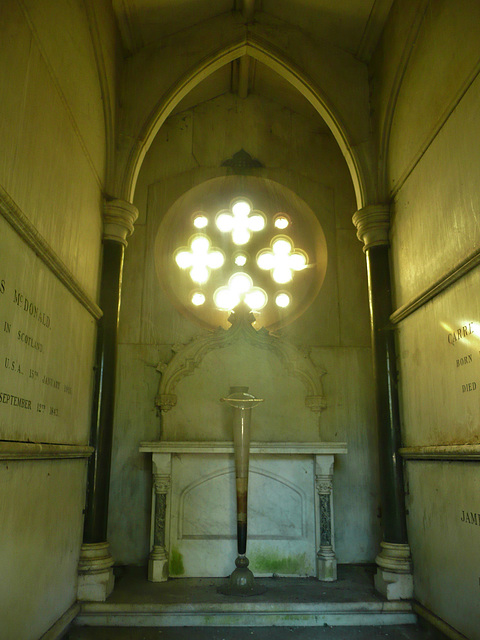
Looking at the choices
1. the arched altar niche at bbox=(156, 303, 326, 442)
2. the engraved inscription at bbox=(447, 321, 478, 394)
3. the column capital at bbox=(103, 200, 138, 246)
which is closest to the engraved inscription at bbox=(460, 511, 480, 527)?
the engraved inscription at bbox=(447, 321, 478, 394)

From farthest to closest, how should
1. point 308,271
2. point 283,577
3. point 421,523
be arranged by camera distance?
point 308,271, point 283,577, point 421,523

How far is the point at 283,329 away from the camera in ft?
16.1

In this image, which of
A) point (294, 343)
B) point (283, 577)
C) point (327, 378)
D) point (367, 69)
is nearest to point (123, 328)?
point (294, 343)

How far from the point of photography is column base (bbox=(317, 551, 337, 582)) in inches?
148

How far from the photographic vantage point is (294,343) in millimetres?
4812

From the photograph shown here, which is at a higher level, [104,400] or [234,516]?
[104,400]

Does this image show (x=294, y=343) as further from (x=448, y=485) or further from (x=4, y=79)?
(x=4, y=79)

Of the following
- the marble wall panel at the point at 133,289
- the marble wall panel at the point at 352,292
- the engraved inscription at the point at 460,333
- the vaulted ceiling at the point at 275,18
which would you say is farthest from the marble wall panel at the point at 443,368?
the vaulted ceiling at the point at 275,18

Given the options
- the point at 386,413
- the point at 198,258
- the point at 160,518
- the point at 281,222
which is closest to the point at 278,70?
the point at 281,222

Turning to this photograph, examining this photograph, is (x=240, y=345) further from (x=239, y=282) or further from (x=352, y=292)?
(x=352, y=292)

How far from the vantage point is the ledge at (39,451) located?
222 cm

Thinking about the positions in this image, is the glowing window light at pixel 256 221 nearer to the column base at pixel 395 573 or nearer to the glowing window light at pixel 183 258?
the glowing window light at pixel 183 258

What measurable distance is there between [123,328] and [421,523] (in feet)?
9.36

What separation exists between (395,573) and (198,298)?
2.79 meters
